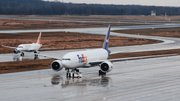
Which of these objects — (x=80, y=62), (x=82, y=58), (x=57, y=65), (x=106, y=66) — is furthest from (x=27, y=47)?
(x=106, y=66)

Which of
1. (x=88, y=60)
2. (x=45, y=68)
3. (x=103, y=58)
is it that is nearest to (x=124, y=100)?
(x=88, y=60)

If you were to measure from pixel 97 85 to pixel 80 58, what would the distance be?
284 inches

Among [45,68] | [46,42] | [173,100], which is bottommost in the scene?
[173,100]

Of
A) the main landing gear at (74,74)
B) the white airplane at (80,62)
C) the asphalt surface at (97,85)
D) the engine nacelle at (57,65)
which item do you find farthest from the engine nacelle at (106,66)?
the engine nacelle at (57,65)

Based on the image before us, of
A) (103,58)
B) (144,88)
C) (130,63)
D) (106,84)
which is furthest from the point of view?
(130,63)

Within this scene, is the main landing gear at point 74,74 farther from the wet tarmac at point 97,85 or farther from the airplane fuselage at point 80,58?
the airplane fuselage at point 80,58

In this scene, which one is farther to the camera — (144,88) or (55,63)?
(55,63)

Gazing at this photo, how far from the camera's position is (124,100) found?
35.4m

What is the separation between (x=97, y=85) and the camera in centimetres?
4425

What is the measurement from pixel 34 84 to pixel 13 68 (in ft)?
51.1

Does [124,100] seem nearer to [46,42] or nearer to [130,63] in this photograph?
[130,63]

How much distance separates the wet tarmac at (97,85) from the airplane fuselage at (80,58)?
208 centimetres

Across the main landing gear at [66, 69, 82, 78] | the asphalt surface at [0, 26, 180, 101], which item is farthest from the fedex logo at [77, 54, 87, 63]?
the asphalt surface at [0, 26, 180, 101]

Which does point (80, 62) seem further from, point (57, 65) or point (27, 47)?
point (27, 47)
